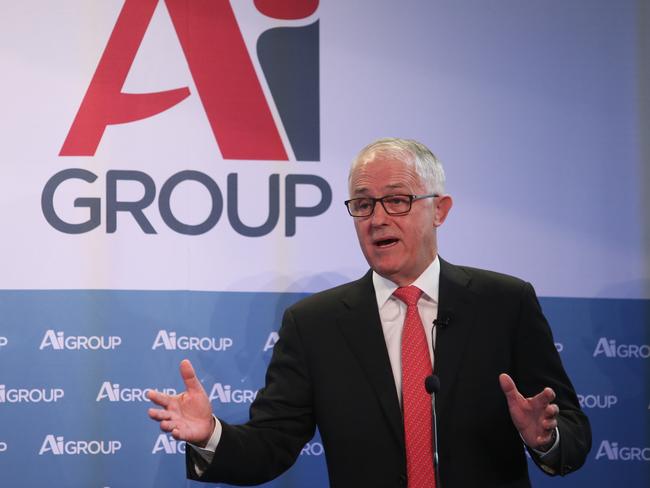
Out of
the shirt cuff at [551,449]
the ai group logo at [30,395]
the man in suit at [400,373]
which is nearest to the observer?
the shirt cuff at [551,449]

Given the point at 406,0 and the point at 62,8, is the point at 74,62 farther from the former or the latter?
the point at 406,0

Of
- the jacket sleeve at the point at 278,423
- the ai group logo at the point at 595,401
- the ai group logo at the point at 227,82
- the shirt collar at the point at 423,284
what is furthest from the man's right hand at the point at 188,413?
the ai group logo at the point at 595,401

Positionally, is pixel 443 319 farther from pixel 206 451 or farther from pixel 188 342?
pixel 188 342

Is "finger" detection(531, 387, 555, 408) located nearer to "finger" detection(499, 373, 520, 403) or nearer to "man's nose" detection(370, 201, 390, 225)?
"finger" detection(499, 373, 520, 403)

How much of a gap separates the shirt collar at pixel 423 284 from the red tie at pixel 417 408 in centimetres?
12

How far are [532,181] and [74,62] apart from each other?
220cm

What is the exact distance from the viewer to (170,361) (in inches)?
133

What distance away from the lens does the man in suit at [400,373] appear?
7.29 feet

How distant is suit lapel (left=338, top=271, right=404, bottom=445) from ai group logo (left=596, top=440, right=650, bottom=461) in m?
1.78

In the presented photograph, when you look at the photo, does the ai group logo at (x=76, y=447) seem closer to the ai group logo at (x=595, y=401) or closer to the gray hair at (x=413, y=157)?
the gray hair at (x=413, y=157)

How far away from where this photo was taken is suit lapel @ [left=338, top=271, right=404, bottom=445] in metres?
2.26

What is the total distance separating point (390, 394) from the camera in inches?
89.5

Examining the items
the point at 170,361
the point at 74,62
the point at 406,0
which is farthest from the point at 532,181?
the point at 74,62

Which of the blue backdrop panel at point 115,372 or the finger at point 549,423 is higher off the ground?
the blue backdrop panel at point 115,372
